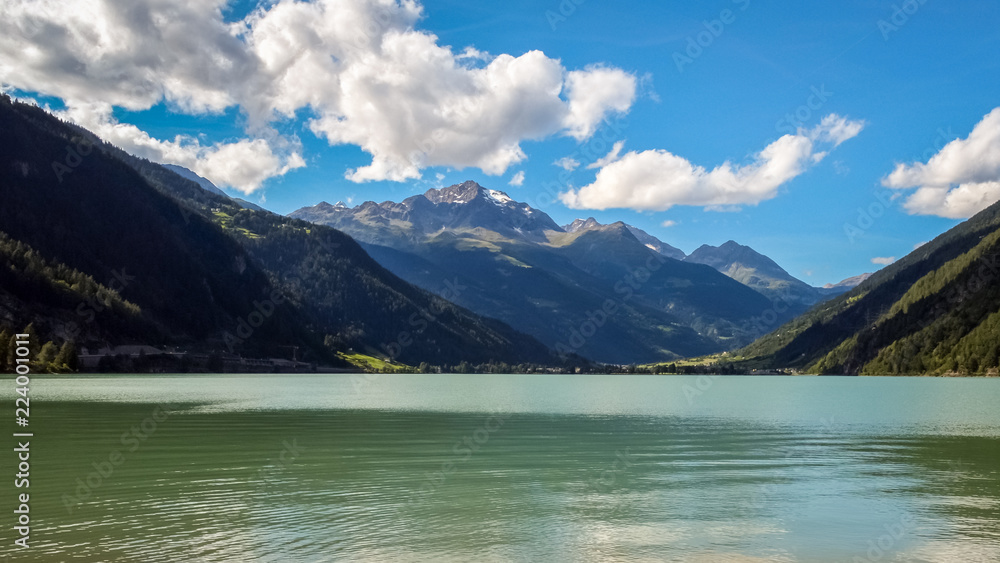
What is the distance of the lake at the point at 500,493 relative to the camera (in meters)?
24.1

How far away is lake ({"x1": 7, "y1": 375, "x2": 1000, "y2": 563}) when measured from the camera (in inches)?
950

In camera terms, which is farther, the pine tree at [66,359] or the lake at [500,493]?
the pine tree at [66,359]

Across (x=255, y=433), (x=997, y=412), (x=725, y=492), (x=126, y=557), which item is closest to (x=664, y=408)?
(x=997, y=412)

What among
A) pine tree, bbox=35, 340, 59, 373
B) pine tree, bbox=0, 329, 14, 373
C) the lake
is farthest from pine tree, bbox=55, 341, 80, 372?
the lake

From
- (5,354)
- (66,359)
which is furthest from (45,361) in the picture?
(5,354)

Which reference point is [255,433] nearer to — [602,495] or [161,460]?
[161,460]

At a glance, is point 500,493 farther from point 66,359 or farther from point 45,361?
point 66,359

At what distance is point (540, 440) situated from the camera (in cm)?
5647

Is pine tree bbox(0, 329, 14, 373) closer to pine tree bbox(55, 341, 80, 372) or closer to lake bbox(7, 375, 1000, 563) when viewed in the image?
pine tree bbox(55, 341, 80, 372)

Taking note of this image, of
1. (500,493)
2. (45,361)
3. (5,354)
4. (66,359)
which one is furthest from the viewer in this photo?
(66,359)

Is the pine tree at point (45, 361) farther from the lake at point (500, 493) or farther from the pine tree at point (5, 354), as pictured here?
the lake at point (500, 493)

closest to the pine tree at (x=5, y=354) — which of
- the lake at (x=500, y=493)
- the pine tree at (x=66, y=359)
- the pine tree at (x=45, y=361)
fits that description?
the pine tree at (x=45, y=361)

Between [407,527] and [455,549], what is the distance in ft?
11.6

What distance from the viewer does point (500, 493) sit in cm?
3375
